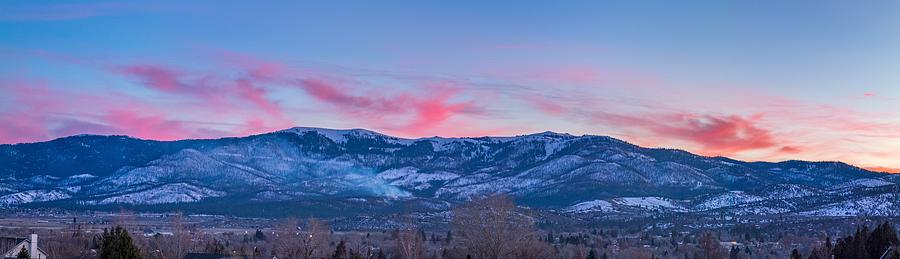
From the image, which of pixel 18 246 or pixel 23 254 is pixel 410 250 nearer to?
pixel 18 246

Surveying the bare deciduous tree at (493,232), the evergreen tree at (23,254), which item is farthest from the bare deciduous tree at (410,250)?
the evergreen tree at (23,254)

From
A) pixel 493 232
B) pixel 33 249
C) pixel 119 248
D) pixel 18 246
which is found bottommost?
pixel 119 248

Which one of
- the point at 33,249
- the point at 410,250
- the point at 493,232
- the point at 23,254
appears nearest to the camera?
the point at 23,254

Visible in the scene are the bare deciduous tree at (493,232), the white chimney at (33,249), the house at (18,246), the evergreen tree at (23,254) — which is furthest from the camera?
the bare deciduous tree at (493,232)

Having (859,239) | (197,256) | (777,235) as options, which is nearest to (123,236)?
(197,256)

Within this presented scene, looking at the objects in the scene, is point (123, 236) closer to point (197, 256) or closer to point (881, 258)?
point (197, 256)

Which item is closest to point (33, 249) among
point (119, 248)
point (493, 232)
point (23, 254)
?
point (23, 254)

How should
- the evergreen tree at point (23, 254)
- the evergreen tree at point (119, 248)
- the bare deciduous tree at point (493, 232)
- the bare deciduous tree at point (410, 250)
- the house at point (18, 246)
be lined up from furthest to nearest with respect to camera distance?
the bare deciduous tree at point (410, 250)
the bare deciduous tree at point (493, 232)
the house at point (18, 246)
the evergreen tree at point (23, 254)
the evergreen tree at point (119, 248)

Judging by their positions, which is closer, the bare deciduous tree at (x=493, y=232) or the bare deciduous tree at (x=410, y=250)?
the bare deciduous tree at (x=493, y=232)

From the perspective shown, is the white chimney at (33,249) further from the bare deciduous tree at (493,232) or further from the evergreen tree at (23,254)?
the bare deciduous tree at (493,232)

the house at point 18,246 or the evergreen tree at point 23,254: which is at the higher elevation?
the house at point 18,246

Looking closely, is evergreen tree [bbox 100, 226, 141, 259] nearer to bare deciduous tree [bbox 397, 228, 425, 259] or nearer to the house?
the house

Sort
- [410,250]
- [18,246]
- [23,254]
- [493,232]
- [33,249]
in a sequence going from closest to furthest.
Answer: [23,254] → [18,246] → [33,249] → [493,232] → [410,250]

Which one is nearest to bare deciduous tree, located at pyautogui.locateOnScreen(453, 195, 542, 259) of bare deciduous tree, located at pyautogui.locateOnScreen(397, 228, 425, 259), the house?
bare deciduous tree, located at pyautogui.locateOnScreen(397, 228, 425, 259)
